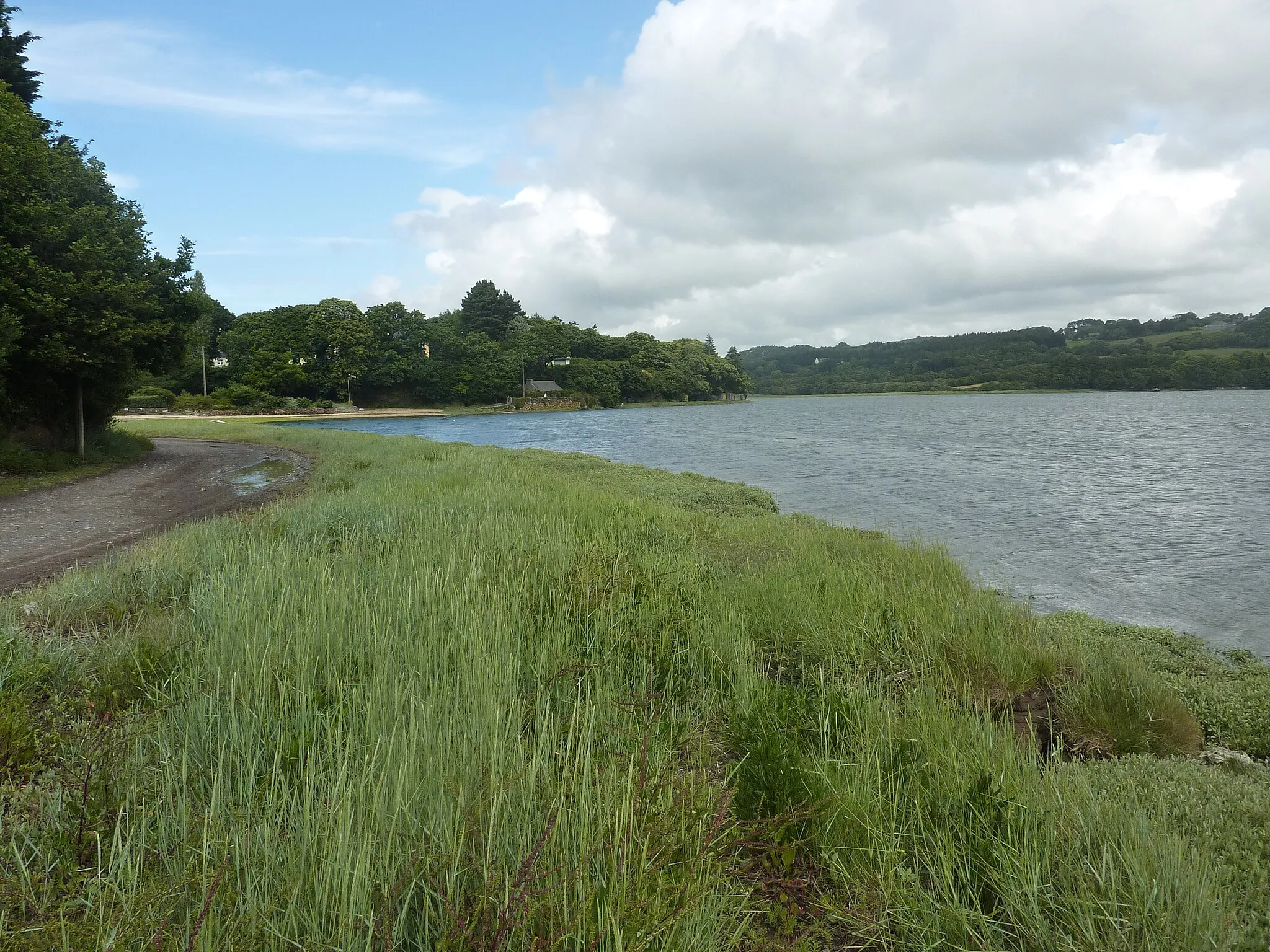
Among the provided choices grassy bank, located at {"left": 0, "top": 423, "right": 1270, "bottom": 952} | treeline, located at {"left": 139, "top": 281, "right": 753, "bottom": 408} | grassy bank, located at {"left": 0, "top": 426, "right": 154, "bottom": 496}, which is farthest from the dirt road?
treeline, located at {"left": 139, "top": 281, "right": 753, "bottom": 408}

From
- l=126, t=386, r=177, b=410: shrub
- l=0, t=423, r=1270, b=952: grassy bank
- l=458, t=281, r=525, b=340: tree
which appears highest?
l=458, t=281, r=525, b=340: tree

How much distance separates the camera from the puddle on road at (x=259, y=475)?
52.3 feet

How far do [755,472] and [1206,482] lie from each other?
14884 mm

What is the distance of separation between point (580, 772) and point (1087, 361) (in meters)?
163

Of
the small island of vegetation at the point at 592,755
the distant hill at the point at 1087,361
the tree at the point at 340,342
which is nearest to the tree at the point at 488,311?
the tree at the point at 340,342

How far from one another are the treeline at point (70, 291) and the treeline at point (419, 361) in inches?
1118

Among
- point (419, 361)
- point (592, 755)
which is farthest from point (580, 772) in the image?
point (419, 361)

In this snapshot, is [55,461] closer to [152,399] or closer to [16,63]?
[16,63]

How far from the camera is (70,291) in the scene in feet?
54.2

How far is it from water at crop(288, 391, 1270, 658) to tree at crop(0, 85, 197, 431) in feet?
60.5

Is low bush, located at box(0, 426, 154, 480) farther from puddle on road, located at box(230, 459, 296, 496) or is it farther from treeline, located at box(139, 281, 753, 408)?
treeline, located at box(139, 281, 753, 408)

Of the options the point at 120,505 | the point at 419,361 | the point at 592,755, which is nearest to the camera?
the point at 592,755

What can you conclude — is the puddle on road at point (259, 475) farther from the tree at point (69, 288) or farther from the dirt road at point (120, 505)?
the tree at point (69, 288)

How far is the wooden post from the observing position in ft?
61.9
